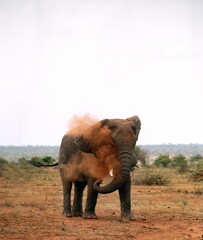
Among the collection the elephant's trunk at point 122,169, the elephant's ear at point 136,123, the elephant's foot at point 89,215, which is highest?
the elephant's ear at point 136,123

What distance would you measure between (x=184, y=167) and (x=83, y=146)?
102ft

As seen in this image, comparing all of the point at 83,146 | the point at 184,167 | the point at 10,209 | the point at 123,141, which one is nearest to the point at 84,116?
the point at 83,146

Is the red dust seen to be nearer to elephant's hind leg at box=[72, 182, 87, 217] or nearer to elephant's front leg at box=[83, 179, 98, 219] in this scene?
elephant's front leg at box=[83, 179, 98, 219]

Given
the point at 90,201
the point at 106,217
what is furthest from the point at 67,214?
the point at 90,201

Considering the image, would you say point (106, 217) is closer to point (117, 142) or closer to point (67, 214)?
point (67, 214)

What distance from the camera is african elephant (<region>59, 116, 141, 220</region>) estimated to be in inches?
546

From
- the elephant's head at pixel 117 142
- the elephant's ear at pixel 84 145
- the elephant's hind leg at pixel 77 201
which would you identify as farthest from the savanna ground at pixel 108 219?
the elephant's ear at pixel 84 145

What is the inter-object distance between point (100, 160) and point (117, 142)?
A: 40.1 inches

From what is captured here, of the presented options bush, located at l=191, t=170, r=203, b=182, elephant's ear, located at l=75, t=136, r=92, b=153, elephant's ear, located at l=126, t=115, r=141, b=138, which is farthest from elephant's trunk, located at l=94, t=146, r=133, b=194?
bush, located at l=191, t=170, r=203, b=182

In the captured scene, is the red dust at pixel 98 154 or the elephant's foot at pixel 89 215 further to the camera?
the elephant's foot at pixel 89 215

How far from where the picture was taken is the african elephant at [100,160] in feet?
45.5

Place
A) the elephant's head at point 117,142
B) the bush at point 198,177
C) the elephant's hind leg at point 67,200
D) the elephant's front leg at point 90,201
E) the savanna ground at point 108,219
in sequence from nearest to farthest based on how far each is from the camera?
1. the savanna ground at point 108,219
2. the elephant's head at point 117,142
3. the elephant's front leg at point 90,201
4. the elephant's hind leg at point 67,200
5. the bush at point 198,177

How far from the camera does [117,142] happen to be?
13953 millimetres

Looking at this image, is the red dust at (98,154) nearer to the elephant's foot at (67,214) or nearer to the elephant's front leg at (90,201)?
the elephant's front leg at (90,201)
